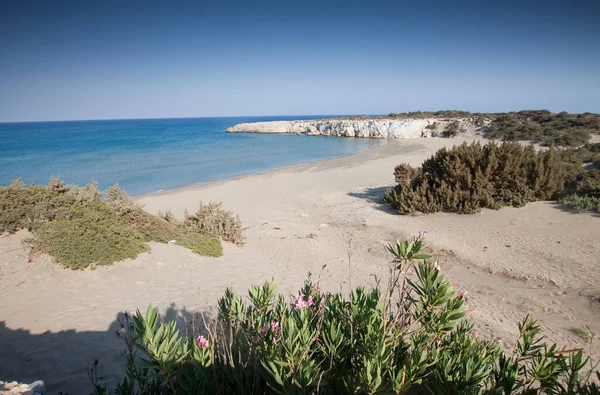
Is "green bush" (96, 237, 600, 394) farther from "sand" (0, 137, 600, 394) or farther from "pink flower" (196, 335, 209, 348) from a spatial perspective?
"sand" (0, 137, 600, 394)

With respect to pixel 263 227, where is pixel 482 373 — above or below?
above

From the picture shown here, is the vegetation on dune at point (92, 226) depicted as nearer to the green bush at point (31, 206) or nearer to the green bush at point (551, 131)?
the green bush at point (31, 206)

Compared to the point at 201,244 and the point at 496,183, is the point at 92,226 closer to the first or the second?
the point at 201,244

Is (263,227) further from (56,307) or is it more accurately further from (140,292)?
(56,307)

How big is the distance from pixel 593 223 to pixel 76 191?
44.2 feet

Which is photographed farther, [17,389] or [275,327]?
[17,389]

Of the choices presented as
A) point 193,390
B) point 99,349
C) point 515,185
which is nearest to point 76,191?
point 99,349

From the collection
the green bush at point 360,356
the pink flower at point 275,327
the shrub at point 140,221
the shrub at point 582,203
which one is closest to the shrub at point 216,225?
the shrub at point 140,221

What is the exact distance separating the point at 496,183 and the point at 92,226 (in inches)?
461

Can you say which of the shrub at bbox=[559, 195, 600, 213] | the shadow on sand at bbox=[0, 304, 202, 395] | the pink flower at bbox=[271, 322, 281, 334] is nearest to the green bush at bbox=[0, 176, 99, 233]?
the shadow on sand at bbox=[0, 304, 202, 395]

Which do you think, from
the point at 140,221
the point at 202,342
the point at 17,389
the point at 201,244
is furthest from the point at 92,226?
the point at 202,342

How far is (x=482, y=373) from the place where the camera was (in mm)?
1593

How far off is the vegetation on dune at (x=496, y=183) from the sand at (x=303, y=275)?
469mm

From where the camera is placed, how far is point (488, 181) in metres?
10.6
